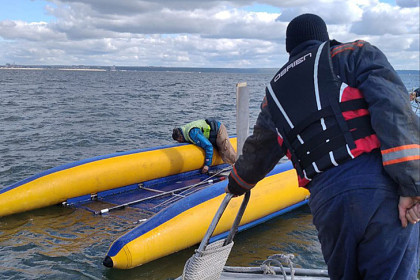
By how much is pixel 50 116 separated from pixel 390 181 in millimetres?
20536

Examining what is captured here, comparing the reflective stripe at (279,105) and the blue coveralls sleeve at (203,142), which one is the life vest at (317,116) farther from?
the blue coveralls sleeve at (203,142)

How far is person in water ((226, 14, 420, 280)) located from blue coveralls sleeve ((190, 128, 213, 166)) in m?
6.34

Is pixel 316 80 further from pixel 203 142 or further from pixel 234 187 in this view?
pixel 203 142

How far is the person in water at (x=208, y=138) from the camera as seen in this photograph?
872 cm

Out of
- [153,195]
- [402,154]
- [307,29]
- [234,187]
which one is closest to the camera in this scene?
[402,154]

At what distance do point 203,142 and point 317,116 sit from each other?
6589 millimetres

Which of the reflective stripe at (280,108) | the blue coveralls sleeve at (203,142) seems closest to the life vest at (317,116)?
the reflective stripe at (280,108)

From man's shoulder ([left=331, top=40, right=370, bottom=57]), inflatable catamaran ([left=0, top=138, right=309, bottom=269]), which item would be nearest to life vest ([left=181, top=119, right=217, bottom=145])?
inflatable catamaran ([left=0, top=138, right=309, bottom=269])

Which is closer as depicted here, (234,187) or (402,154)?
(402,154)

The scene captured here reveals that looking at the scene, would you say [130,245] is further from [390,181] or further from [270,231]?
[390,181]

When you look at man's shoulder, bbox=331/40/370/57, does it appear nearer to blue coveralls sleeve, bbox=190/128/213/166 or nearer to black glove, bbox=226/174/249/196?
black glove, bbox=226/174/249/196

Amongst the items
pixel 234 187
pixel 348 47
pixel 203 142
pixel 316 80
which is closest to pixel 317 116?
pixel 316 80

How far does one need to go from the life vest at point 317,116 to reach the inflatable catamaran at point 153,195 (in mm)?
3482

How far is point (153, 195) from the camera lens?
7625 mm
